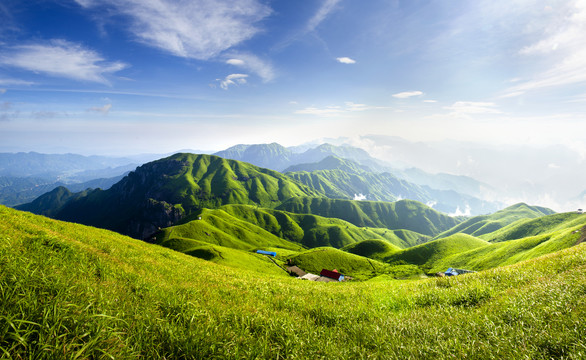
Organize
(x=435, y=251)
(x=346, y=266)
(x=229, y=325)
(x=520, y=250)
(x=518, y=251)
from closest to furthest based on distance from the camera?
(x=229, y=325)
(x=520, y=250)
(x=518, y=251)
(x=346, y=266)
(x=435, y=251)

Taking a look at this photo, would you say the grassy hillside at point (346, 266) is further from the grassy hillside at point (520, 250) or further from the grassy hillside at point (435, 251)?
the grassy hillside at point (435, 251)

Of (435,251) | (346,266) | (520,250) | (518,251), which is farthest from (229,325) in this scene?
(435,251)

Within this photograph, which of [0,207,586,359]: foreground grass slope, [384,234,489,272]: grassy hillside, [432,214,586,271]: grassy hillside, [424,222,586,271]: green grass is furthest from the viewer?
[384,234,489,272]: grassy hillside

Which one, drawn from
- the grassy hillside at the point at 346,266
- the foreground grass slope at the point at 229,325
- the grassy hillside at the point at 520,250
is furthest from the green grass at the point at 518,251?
the foreground grass slope at the point at 229,325

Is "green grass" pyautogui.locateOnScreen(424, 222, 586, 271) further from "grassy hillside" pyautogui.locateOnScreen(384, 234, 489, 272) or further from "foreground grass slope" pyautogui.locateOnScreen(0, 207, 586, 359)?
"foreground grass slope" pyautogui.locateOnScreen(0, 207, 586, 359)

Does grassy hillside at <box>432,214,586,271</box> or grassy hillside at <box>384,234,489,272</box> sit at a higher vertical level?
grassy hillside at <box>432,214,586,271</box>

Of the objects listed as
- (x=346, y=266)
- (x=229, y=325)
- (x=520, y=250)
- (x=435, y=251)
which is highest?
(x=229, y=325)

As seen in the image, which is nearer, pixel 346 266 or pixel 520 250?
pixel 520 250

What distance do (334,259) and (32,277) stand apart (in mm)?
146755

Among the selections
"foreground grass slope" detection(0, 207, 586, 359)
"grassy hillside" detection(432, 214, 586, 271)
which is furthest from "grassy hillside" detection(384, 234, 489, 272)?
"foreground grass slope" detection(0, 207, 586, 359)

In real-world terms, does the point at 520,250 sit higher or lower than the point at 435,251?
higher

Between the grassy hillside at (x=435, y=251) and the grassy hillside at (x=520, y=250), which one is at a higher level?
the grassy hillside at (x=520, y=250)

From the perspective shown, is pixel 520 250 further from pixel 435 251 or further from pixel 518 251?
pixel 435 251

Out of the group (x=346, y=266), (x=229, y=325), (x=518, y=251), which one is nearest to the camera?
(x=229, y=325)
